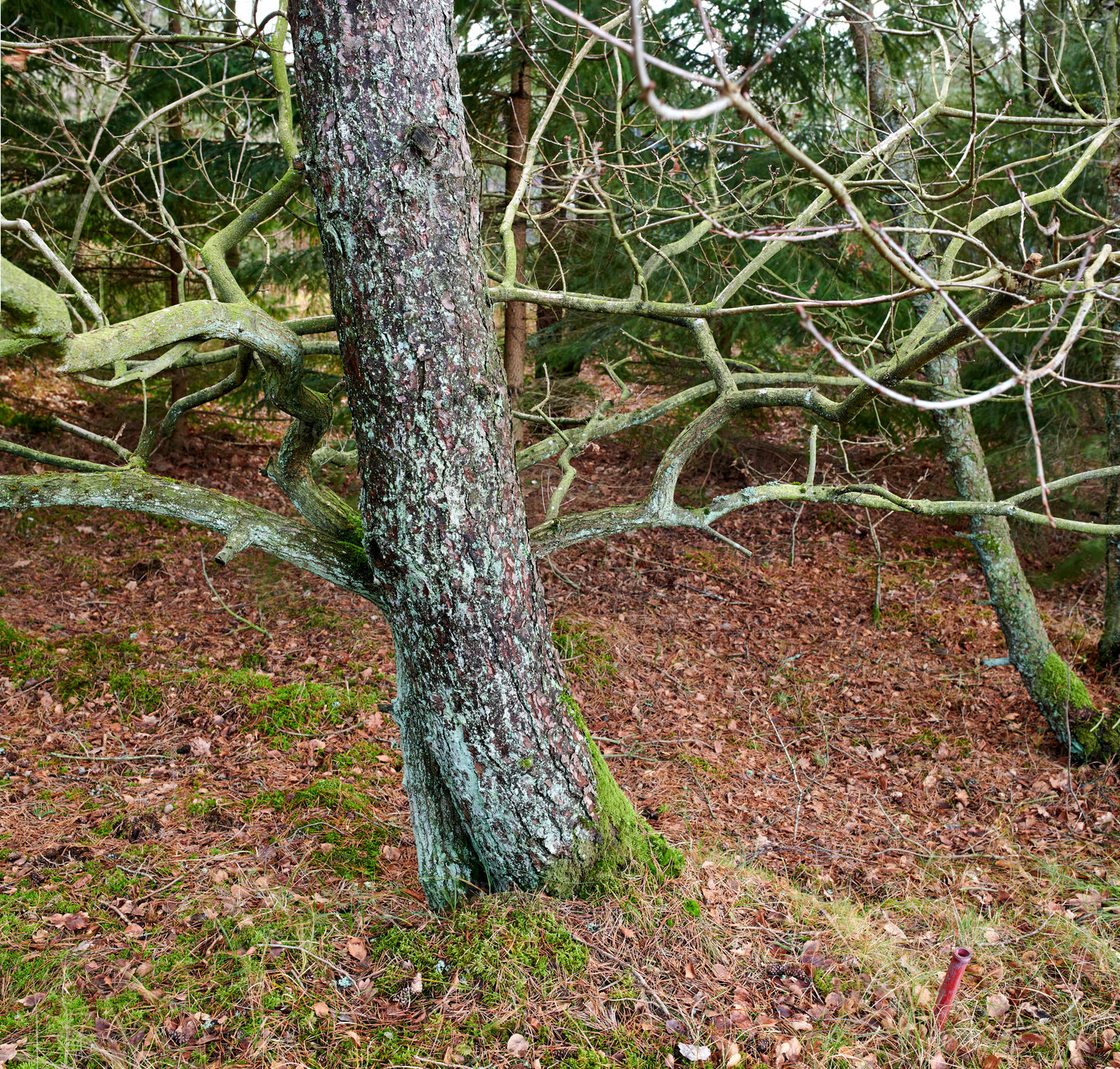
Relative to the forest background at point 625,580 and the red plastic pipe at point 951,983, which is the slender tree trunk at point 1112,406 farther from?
the red plastic pipe at point 951,983

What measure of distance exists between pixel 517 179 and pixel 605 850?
18.7 ft

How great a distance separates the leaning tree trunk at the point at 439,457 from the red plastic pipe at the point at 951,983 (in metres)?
1.27

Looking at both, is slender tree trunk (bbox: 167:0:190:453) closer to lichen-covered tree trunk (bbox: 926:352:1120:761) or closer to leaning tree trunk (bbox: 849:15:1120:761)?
leaning tree trunk (bbox: 849:15:1120:761)

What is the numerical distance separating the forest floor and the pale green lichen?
0.29ft

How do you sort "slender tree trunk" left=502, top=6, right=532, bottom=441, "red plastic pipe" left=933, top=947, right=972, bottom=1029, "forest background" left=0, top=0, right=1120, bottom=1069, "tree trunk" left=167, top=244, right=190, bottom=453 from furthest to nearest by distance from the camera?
"tree trunk" left=167, top=244, right=190, bottom=453 < "slender tree trunk" left=502, top=6, right=532, bottom=441 < "forest background" left=0, top=0, right=1120, bottom=1069 < "red plastic pipe" left=933, top=947, right=972, bottom=1029

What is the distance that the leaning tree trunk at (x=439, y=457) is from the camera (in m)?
2.58

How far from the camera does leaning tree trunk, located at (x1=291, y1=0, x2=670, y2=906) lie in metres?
2.58

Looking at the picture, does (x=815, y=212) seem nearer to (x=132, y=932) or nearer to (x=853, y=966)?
(x=853, y=966)

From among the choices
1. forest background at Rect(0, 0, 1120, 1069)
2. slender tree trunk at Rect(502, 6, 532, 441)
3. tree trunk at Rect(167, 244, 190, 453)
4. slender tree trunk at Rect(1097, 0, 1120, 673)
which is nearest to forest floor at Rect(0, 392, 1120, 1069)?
forest background at Rect(0, 0, 1120, 1069)

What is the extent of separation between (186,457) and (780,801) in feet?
24.1

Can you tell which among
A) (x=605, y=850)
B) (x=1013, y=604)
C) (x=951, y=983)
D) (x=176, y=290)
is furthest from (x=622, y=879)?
(x=176, y=290)

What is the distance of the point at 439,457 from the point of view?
2822mm

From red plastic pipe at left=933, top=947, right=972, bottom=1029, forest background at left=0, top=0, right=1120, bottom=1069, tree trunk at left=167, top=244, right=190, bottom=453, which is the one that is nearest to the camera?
red plastic pipe at left=933, top=947, right=972, bottom=1029

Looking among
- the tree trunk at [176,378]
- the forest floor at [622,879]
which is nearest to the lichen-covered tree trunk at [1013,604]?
the forest floor at [622,879]
